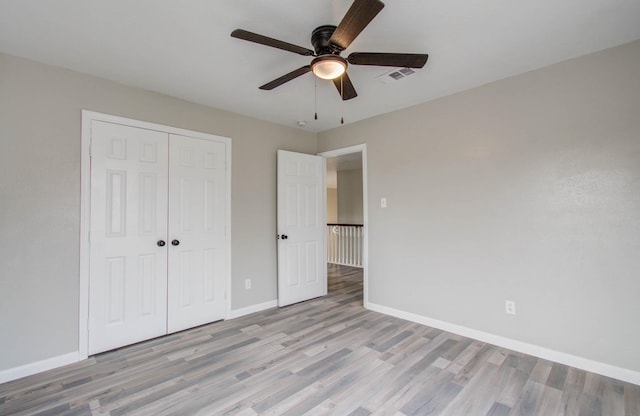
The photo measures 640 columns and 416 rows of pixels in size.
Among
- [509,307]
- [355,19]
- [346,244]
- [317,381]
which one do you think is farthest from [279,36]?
[346,244]

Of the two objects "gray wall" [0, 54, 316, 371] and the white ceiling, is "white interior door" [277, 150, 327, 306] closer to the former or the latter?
the white ceiling

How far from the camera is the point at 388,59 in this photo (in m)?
1.89

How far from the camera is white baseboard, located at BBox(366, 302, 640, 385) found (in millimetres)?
2232

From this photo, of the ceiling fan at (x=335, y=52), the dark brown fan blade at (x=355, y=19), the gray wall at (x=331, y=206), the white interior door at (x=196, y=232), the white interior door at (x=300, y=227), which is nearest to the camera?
the dark brown fan blade at (x=355, y=19)

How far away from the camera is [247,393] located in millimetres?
2094

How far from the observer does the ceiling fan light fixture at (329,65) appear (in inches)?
73.1

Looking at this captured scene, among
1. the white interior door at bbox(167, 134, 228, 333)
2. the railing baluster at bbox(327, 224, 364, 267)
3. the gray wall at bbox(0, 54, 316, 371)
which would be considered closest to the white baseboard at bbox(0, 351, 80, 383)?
the gray wall at bbox(0, 54, 316, 371)

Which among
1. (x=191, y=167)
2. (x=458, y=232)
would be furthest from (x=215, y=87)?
(x=458, y=232)

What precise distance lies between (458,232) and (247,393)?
7.99 feet

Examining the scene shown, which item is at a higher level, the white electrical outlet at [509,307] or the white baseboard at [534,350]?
the white electrical outlet at [509,307]

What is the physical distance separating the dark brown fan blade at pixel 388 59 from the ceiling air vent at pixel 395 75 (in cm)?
68

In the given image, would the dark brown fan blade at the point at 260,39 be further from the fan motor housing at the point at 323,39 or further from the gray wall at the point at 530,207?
the gray wall at the point at 530,207

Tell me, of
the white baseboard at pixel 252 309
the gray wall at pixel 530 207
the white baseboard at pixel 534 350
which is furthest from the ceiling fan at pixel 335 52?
the white baseboard at pixel 252 309

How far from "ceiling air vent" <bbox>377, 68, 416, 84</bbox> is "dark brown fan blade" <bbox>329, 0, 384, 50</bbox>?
1.00 metres
